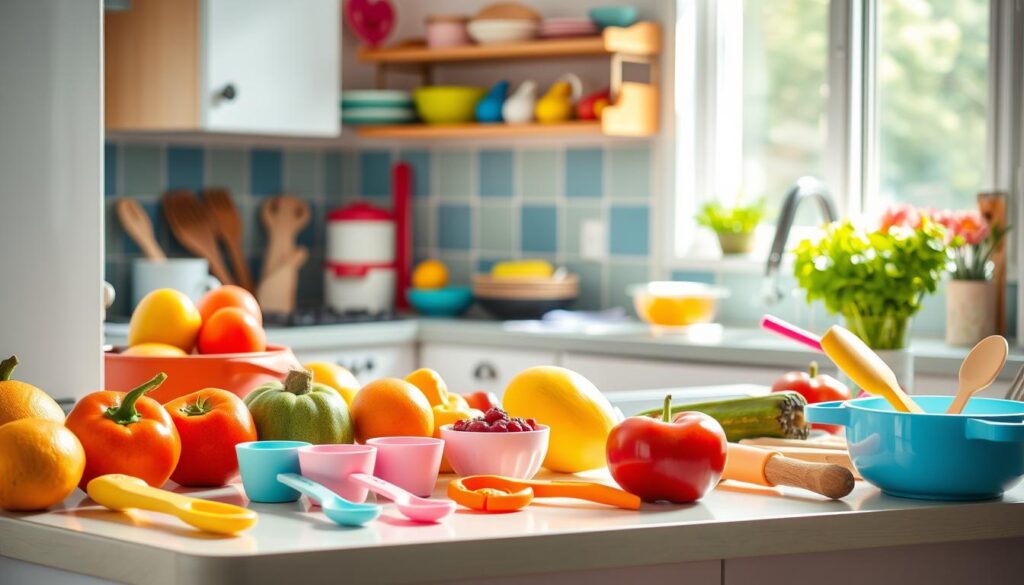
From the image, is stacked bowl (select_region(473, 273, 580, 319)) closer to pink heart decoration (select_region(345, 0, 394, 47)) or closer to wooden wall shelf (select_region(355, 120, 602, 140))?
wooden wall shelf (select_region(355, 120, 602, 140))

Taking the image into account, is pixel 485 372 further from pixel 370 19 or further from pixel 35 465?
pixel 35 465

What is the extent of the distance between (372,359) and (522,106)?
89 centimetres

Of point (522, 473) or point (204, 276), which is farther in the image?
point (204, 276)

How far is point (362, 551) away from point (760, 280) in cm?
302

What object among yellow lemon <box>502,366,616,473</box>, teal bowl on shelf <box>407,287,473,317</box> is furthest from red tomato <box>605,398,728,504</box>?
teal bowl on shelf <box>407,287,473,317</box>

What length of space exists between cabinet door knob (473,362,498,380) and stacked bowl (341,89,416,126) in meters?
0.99

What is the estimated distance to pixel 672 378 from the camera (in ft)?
12.0

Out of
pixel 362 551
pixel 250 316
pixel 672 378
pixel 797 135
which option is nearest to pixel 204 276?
pixel 672 378

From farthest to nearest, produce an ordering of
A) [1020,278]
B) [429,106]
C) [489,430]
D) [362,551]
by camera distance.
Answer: [429,106], [1020,278], [489,430], [362,551]

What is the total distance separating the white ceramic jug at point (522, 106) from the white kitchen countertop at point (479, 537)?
2805mm

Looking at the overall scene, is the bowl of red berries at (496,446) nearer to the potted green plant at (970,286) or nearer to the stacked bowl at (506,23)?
the potted green plant at (970,286)

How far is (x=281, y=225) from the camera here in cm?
477

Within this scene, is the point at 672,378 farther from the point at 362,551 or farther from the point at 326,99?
the point at 362,551

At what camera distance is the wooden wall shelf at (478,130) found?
13.7ft
